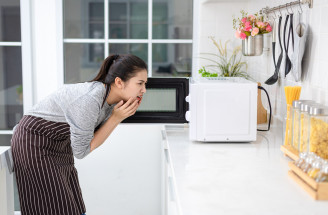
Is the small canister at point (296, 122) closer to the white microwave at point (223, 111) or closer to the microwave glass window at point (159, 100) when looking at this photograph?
the white microwave at point (223, 111)

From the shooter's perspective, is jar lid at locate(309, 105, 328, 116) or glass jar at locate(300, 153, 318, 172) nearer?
glass jar at locate(300, 153, 318, 172)

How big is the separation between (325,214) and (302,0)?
3.87 feet

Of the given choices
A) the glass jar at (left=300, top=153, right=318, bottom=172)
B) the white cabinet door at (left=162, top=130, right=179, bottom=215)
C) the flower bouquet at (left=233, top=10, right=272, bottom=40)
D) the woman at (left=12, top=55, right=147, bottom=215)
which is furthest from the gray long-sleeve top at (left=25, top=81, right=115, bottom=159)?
the flower bouquet at (left=233, top=10, right=272, bottom=40)

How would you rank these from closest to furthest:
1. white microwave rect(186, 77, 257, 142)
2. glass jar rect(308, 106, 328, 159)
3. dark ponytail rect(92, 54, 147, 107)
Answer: glass jar rect(308, 106, 328, 159), dark ponytail rect(92, 54, 147, 107), white microwave rect(186, 77, 257, 142)

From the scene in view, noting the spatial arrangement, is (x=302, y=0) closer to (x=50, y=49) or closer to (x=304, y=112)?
(x=304, y=112)

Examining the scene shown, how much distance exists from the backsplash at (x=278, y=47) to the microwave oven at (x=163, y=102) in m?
0.52

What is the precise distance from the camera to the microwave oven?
2400 millimetres

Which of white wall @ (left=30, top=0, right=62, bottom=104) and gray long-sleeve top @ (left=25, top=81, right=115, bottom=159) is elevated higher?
white wall @ (left=30, top=0, right=62, bottom=104)

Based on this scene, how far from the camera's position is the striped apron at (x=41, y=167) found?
207 cm

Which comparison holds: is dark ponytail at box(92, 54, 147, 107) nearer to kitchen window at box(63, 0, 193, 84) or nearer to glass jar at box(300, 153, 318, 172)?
glass jar at box(300, 153, 318, 172)

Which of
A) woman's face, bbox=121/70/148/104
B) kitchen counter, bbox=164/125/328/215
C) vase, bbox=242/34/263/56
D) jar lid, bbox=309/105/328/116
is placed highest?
vase, bbox=242/34/263/56

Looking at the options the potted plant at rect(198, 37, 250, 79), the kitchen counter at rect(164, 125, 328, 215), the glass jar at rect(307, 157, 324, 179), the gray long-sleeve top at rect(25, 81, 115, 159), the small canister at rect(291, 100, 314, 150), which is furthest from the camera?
the potted plant at rect(198, 37, 250, 79)

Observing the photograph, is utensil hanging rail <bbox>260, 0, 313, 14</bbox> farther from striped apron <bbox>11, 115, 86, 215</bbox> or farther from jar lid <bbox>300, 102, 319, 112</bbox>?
striped apron <bbox>11, 115, 86, 215</bbox>

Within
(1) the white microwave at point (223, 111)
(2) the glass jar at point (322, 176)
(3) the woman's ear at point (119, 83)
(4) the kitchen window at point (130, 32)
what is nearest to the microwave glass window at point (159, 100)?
(1) the white microwave at point (223, 111)
